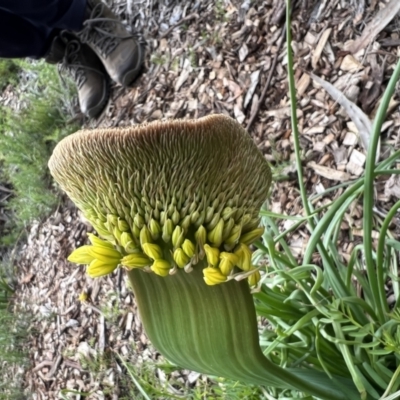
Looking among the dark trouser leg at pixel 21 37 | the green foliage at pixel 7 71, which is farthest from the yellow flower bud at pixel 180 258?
the green foliage at pixel 7 71

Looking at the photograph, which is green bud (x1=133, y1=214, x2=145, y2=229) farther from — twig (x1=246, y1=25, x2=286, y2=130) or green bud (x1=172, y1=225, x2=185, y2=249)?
twig (x1=246, y1=25, x2=286, y2=130)

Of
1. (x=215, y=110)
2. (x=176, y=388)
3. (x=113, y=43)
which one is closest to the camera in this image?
(x=176, y=388)

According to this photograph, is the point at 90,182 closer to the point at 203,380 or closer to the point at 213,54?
the point at 203,380

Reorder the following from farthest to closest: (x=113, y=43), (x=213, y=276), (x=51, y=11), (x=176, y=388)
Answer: (x=113, y=43) → (x=51, y=11) → (x=176, y=388) → (x=213, y=276)

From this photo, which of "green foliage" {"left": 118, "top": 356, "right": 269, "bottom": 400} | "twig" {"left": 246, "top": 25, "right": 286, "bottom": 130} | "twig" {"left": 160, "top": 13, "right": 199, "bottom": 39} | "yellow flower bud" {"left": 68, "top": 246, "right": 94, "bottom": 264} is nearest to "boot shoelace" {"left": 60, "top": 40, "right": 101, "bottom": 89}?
"twig" {"left": 160, "top": 13, "right": 199, "bottom": 39}

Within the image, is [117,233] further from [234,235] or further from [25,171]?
[25,171]

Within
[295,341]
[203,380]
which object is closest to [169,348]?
[295,341]

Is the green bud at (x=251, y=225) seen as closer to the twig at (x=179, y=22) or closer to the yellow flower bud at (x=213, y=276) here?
the yellow flower bud at (x=213, y=276)

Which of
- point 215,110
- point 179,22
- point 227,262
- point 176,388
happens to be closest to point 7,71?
point 179,22
